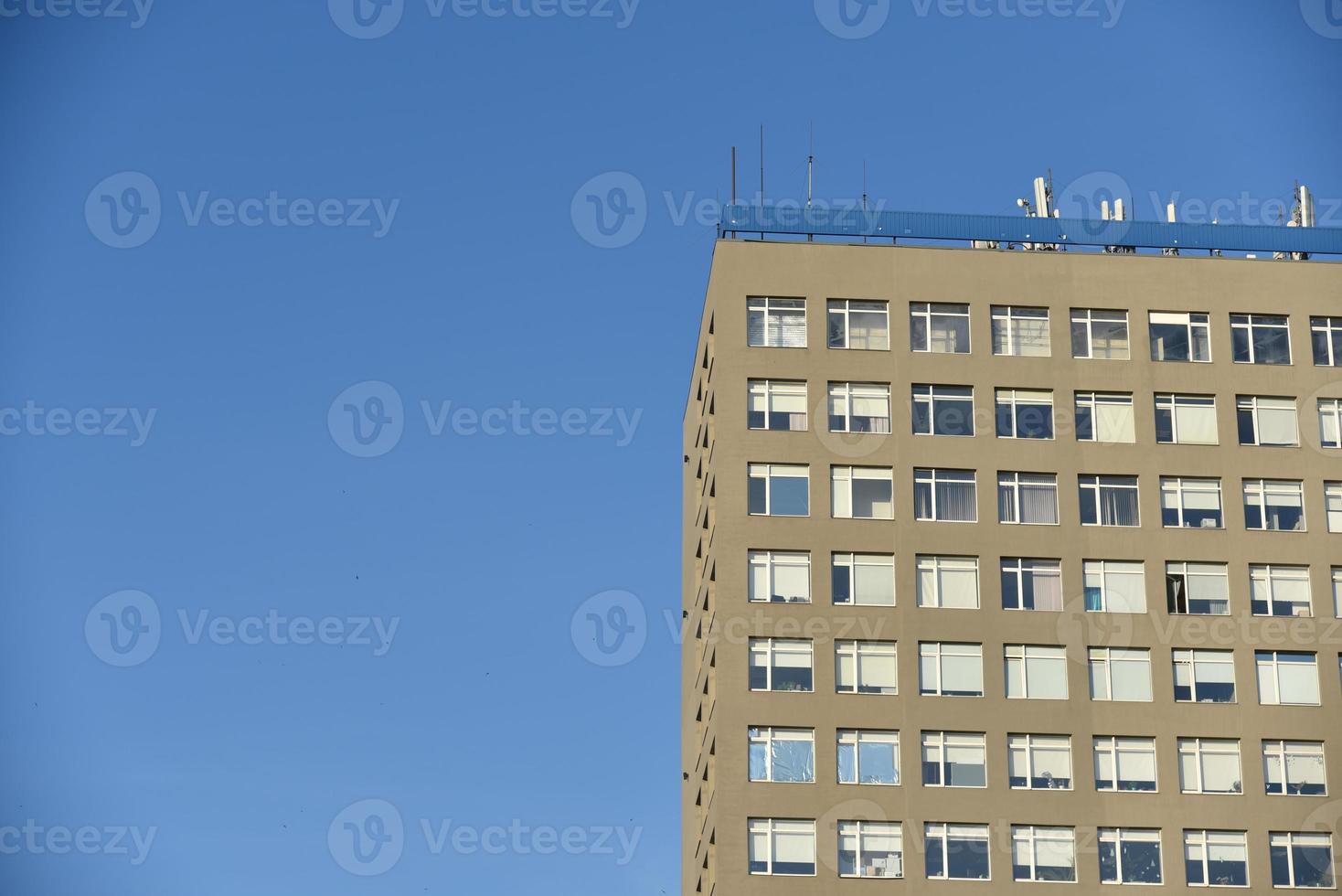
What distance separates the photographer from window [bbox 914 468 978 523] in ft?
282

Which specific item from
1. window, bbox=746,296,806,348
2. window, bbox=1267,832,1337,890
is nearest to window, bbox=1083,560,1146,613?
window, bbox=1267,832,1337,890

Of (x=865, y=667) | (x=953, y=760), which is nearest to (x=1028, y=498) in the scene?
(x=865, y=667)

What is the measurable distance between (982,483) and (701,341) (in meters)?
16.8

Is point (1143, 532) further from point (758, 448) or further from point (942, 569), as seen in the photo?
point (758, 448)

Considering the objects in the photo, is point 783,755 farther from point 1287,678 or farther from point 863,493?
point 1287,678

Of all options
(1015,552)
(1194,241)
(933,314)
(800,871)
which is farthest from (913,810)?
(1194,241)

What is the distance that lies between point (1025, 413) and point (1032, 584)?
7238 mm

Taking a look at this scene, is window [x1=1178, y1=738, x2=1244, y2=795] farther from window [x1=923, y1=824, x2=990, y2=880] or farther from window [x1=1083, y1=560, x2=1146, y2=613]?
window [x1=923, y1=824, x2=990, y2=880]

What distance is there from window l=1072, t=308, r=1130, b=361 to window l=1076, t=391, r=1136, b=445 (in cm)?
171

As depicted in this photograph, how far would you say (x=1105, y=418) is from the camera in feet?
287

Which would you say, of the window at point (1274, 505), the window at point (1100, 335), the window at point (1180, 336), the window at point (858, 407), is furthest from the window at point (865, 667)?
the window at point (1180, 336)

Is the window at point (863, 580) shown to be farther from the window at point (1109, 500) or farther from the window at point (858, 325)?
the window at point (858, 325)

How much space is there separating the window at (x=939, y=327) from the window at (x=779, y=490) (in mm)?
7589

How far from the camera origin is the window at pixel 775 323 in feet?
289
